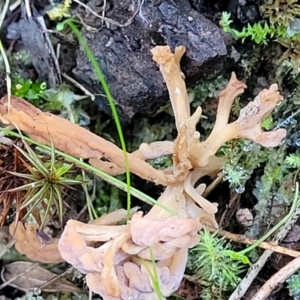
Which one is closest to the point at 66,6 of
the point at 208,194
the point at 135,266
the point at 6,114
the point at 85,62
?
the point at 85,62

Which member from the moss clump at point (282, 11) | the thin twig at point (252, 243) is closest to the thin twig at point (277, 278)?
the thin twig at point (252, 243)

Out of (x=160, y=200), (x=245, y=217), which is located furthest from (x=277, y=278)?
(x=160, y=200)

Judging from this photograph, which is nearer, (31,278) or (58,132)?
(58,132)

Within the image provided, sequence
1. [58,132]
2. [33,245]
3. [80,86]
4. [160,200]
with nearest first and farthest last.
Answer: [58,132]
[160,200]
[33,245]
[80,86]

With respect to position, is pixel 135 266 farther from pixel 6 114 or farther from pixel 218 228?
pixel 6 114

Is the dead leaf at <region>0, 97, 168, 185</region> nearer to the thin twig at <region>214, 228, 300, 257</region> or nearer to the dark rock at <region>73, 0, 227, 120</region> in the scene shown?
the dark rock at <region>73, 0, 227, 120</region>

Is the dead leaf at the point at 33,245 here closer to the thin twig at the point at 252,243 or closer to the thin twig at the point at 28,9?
the thin twig at the point at 252,243

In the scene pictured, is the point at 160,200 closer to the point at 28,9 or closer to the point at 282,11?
the point at 282,11

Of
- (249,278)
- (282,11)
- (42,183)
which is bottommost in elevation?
(249,278)
